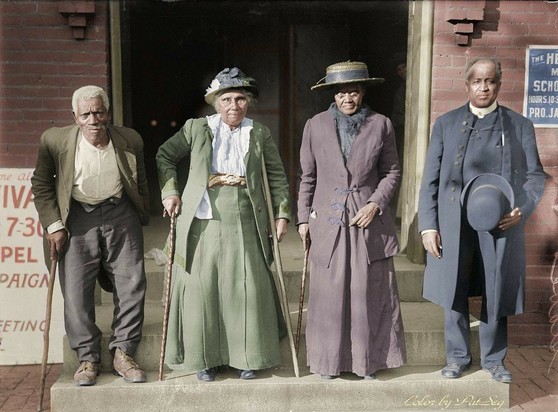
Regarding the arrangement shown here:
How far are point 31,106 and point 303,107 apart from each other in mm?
4183

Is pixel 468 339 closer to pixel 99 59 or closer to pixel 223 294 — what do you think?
pixel 223 294

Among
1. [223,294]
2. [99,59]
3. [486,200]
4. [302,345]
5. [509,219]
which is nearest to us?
[486,200]

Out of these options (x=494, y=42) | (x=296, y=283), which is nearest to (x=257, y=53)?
(x=494, y=42)

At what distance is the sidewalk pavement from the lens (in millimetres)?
4871

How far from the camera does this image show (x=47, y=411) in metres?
4.74

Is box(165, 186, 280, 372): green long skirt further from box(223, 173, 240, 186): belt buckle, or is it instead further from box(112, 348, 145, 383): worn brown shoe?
box(112, 348, 145, 383): worn brown shoe

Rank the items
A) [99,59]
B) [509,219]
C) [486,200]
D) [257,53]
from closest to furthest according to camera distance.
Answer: [486,200], [509,219], [99,59], [257,53]

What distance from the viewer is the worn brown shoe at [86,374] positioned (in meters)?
4.59

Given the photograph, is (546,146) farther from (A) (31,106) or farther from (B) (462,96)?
(A) (31,106)

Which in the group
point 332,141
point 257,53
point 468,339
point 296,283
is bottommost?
point 468,339

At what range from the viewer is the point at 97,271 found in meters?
4.77

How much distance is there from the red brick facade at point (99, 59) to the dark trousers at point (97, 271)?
4.15 ft

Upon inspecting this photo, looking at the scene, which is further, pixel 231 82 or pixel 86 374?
pixel 86 374

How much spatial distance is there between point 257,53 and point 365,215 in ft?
16.0
